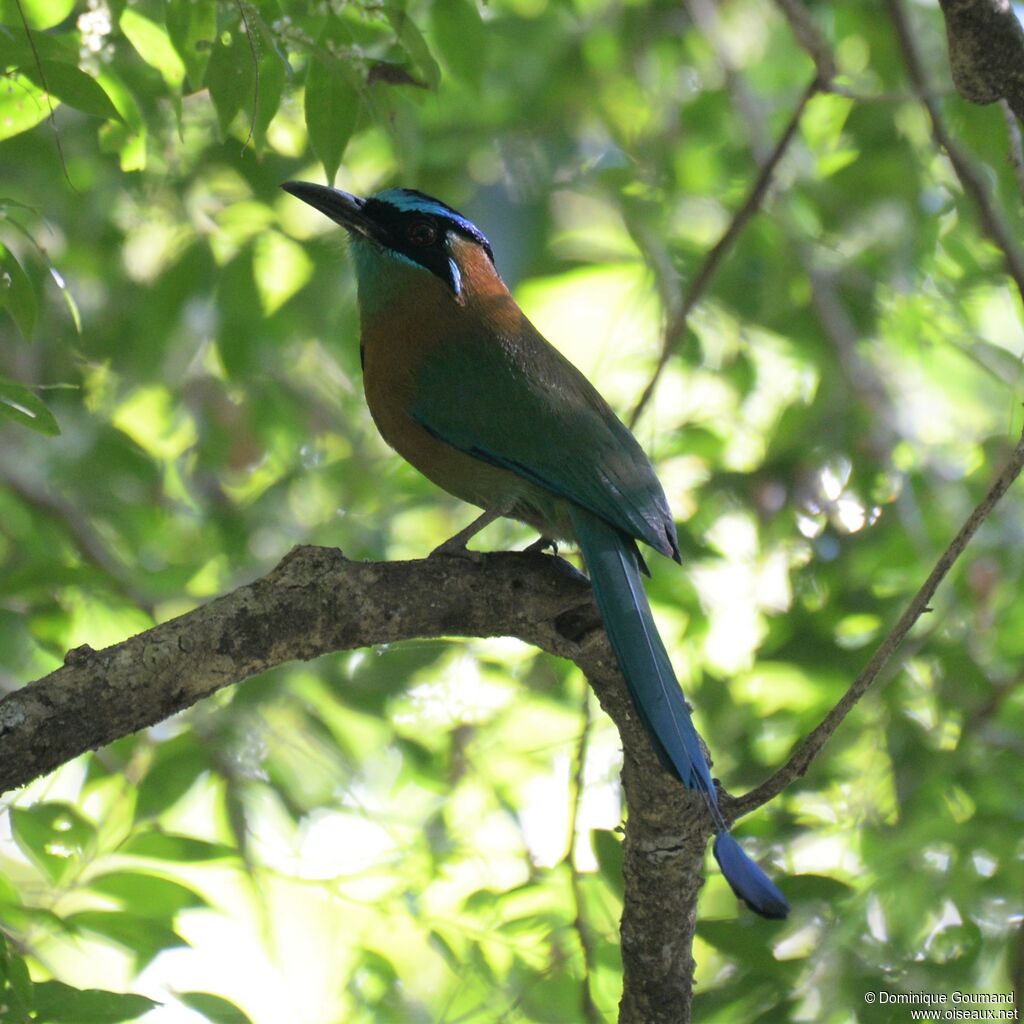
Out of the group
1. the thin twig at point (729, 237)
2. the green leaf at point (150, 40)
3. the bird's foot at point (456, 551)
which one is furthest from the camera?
the thin twig at point (729, 237)

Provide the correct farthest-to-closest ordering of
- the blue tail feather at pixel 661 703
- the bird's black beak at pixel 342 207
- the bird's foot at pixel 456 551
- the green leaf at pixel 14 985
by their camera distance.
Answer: the bird's black beak at pixel 342 207
the bird's foot at pixel 456 551
the blue tail feather at pixel 661 703
the green leaf at pixel 14 985

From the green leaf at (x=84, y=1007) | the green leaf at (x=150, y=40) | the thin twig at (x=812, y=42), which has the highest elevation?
the thin twig at (x=812, y=42)

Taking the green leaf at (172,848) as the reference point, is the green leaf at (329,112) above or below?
above

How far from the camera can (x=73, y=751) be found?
88.0 inches

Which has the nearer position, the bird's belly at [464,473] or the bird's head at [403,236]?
the bird's belly at [464,473]

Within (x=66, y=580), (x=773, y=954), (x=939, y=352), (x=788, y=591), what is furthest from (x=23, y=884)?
(x=939, y=352)

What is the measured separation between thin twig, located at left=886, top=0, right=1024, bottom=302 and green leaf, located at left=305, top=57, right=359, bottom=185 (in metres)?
1.55

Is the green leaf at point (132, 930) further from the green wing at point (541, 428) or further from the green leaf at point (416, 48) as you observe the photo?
the green leaf at point (416, 48)

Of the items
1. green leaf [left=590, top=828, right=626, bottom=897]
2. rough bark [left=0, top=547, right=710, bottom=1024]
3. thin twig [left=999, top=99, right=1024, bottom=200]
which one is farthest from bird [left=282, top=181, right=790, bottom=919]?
thin twig [left=999, top=99, right=1024, bottom=200]

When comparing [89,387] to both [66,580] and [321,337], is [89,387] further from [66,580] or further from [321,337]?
[66,580]

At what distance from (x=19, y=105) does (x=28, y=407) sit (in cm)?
70

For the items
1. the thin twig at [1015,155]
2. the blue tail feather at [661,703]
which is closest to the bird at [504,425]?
the blue tail feather at [661,703]

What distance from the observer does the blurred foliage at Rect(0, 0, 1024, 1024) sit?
9.50ft

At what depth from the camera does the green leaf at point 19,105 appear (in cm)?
247
